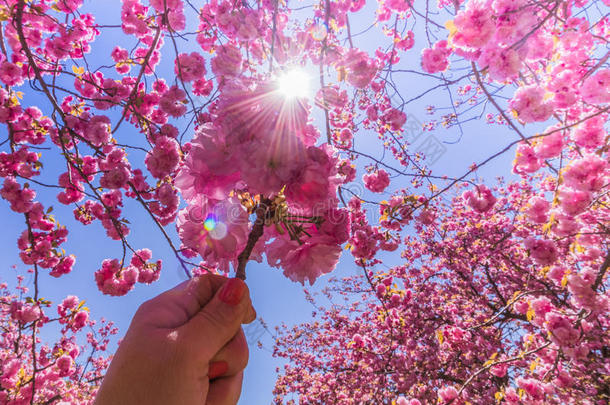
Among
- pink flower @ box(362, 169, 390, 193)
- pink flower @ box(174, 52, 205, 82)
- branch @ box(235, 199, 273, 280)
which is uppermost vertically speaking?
pink flower @ box(174, 52, 205, 82)

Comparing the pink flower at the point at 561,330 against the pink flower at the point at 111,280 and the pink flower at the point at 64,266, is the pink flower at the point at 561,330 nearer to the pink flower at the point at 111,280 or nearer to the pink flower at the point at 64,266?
the pink flower at the point at 111,280

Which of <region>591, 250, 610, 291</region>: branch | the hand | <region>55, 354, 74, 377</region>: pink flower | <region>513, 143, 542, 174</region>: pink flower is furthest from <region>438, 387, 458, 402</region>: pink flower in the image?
<region>55, 354, 74, 377</region>: pink flower

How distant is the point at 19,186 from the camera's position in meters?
3.53

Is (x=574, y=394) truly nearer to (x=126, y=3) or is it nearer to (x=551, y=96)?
(x=551, y=96)

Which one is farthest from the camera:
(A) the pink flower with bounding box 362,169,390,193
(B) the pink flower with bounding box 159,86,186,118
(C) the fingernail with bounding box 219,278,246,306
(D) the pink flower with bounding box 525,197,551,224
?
(A) the pink flower with bounding box 362,169,390,193

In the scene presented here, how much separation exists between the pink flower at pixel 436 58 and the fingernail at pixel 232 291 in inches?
138

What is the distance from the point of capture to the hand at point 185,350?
783 mm

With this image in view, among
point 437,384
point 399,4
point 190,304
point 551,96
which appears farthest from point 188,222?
point 437,384

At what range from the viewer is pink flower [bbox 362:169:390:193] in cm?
374

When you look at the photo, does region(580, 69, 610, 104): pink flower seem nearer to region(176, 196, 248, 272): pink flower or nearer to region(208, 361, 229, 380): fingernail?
region(176, 196, 248, 272): pink flower

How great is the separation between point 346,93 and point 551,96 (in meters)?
2.78

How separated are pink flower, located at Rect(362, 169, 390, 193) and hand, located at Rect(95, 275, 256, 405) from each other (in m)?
3.07

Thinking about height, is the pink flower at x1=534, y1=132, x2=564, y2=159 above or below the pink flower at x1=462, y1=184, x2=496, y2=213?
below

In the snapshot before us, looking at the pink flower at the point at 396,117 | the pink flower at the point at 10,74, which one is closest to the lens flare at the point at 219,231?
the pink flower at the point at 396,117
